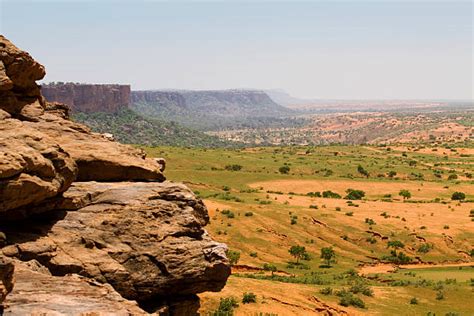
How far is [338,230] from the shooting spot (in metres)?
58.9

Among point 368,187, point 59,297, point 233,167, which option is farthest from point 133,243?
point 233,167

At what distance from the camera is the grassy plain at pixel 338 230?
32656 millimetres

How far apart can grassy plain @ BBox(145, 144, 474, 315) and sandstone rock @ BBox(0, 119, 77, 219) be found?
516 inches

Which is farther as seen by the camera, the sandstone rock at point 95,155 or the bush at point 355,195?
the bush at point 355,195

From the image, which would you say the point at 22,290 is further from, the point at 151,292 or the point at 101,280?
the point at 151,292

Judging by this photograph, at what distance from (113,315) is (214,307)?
48.2ft

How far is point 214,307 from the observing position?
2595 centimetres

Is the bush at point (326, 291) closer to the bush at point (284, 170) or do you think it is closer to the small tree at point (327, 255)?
the small tree at point (327, 255)

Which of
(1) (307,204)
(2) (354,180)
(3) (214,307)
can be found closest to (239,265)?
(3) (214,307)

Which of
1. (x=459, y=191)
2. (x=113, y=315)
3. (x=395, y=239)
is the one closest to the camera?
(x=113, y=315)

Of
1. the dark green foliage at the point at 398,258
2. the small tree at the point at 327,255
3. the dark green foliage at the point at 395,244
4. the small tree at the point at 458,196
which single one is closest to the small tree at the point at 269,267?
the small tree at the point at 327,255

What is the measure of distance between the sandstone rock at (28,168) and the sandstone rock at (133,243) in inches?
46.2

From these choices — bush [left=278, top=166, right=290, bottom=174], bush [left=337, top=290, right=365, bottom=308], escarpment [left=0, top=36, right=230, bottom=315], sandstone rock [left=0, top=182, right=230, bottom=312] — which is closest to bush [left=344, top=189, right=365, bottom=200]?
bush [left=278, top=166, right=290, bottom=174]

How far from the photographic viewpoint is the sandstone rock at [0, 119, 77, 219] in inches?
513
